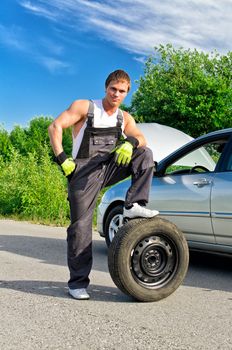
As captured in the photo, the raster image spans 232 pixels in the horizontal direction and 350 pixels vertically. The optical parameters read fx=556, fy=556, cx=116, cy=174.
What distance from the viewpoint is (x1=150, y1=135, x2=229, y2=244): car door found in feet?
20.1

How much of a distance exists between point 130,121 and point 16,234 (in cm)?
515

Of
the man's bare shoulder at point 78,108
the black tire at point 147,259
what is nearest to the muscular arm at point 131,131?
the man's bare shoulder at point 78,108

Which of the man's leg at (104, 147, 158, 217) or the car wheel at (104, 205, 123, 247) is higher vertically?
the man's leg at (104, 147, 158, 217)

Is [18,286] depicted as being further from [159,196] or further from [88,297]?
[159,196]

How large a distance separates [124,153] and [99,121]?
0.36 meters

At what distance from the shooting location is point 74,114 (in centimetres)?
463

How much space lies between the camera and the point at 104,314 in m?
4.20

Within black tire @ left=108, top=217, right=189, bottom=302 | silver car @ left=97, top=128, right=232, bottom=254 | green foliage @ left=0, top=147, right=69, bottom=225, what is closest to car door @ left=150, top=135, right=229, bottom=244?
silver car @ left=97, top=128, right=232, bottom=254

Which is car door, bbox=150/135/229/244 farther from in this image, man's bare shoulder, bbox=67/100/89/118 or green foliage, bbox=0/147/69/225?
green foliage, bbox=0/147/69/225

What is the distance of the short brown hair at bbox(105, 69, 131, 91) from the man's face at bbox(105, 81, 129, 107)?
3 cm

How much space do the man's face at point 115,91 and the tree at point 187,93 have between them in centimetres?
3428

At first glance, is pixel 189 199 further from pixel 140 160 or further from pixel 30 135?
pixel 30 135

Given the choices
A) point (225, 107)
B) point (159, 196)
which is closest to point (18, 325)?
point (159, 196)

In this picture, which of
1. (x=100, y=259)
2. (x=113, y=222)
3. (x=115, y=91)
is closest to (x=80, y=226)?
(x=115, y=91)
